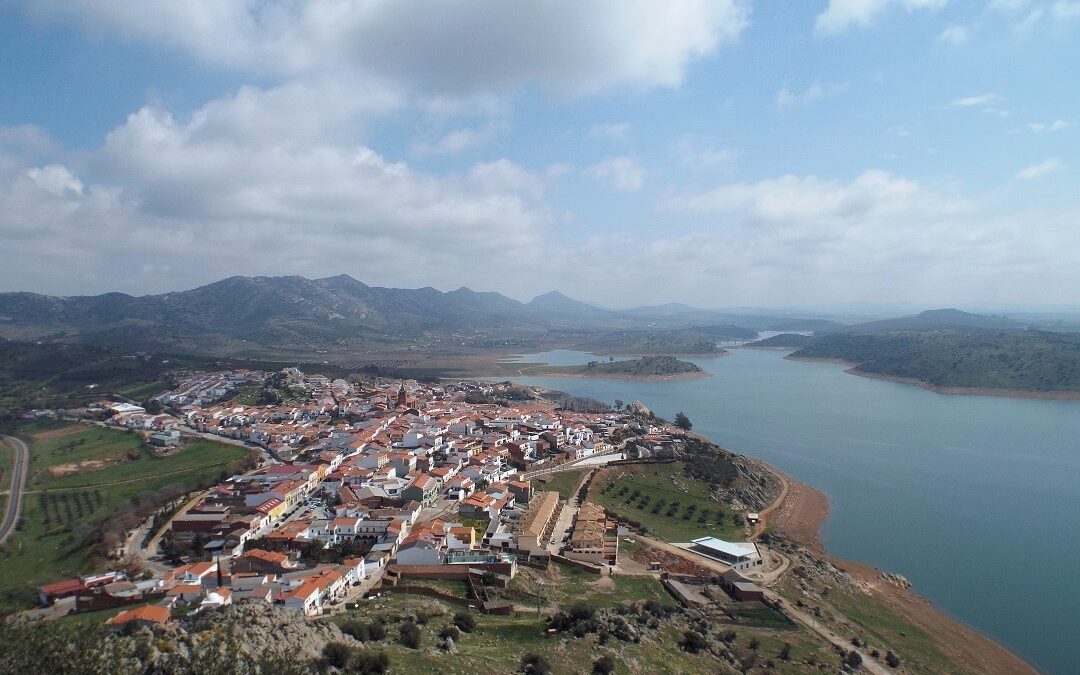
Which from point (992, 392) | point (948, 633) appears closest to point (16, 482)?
point (948, 633)

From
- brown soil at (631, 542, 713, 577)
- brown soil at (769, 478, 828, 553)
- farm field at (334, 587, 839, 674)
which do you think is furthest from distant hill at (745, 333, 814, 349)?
farm field at (334, 587, 839, 674)

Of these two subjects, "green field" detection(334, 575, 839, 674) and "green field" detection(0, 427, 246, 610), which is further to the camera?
"green field" detection(0, 427, 246, 610)

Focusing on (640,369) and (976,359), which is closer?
(976,359)

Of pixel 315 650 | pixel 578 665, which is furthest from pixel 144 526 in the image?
pixel 578 665

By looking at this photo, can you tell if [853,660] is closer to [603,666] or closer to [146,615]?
[603,666]

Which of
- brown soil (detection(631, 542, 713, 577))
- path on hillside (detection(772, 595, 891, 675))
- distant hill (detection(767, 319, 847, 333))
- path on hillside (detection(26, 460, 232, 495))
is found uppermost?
distant hill (detection(767, 319, 847, 333))

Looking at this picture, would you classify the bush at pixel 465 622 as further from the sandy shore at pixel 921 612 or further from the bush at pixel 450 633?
the sandy shore at pixel 921 612

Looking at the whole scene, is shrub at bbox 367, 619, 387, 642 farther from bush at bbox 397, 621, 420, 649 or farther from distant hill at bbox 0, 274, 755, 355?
distant hill at bbox 0, 274, 755, 355
